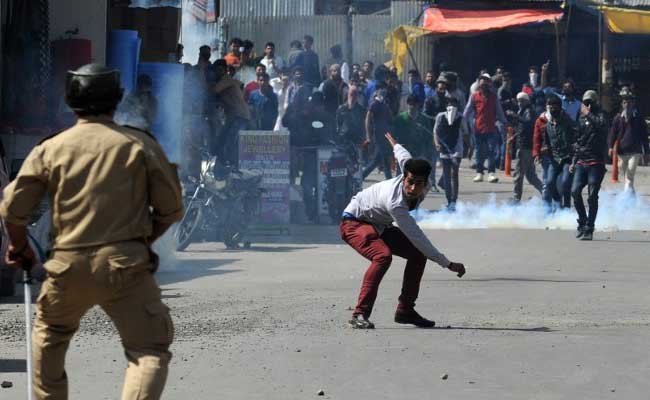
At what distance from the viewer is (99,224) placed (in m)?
5.43

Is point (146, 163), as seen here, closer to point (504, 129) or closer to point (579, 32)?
point (504, 129)

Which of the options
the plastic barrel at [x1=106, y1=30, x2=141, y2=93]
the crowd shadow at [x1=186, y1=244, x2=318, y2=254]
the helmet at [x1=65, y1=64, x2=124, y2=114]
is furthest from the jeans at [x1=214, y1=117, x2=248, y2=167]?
the helmet at [x1=65, y1=64, x2=124, y2=114]

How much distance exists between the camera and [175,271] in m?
13.6

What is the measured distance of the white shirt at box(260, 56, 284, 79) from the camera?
26128 millimetres

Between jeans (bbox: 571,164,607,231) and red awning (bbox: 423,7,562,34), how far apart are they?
42.3ft

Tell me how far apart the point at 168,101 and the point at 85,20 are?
1599 mm

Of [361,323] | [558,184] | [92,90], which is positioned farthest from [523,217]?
[92,90]

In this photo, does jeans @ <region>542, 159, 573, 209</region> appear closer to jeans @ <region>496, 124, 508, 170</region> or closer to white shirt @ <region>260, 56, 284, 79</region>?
jeans @ <region>496, 124, 508, 170</region>

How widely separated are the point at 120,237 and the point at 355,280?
7.50 m

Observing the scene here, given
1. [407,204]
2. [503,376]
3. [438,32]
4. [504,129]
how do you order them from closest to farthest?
[503,376] → [407,204] → [504,129] → [438,32]

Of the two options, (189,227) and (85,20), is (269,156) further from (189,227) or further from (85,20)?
(85,20)

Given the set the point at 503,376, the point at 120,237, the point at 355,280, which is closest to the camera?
the point at 120,237

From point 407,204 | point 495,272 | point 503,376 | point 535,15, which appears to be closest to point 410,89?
point 535,15

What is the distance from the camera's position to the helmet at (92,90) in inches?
217
